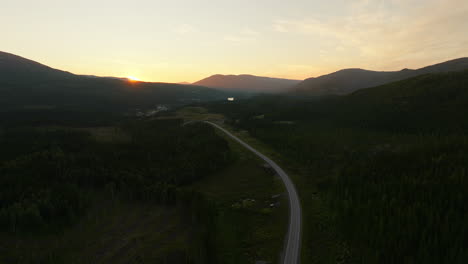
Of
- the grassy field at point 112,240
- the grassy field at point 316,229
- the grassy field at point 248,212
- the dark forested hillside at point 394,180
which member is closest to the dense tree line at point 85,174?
the grassy field at point 112,240

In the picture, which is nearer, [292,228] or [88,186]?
[292,228]

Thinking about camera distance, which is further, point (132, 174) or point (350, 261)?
point (132, 174)

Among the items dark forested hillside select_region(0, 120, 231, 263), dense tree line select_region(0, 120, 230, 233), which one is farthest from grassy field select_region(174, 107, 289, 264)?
dense tree line select_region(0, 120, 230, 233)

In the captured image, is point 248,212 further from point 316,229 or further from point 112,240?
point 112,240

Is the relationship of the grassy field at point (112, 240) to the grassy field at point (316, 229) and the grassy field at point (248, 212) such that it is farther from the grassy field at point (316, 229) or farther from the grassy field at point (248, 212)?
the grassy field at point (316, 229)

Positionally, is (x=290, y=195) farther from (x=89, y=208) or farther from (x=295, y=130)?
(x=295, y=130)

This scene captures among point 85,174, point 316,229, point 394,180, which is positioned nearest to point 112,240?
point 85,174

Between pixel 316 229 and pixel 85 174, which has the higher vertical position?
pixel 85 174

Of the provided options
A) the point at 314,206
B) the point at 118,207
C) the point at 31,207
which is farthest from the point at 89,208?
the point at 314,206
